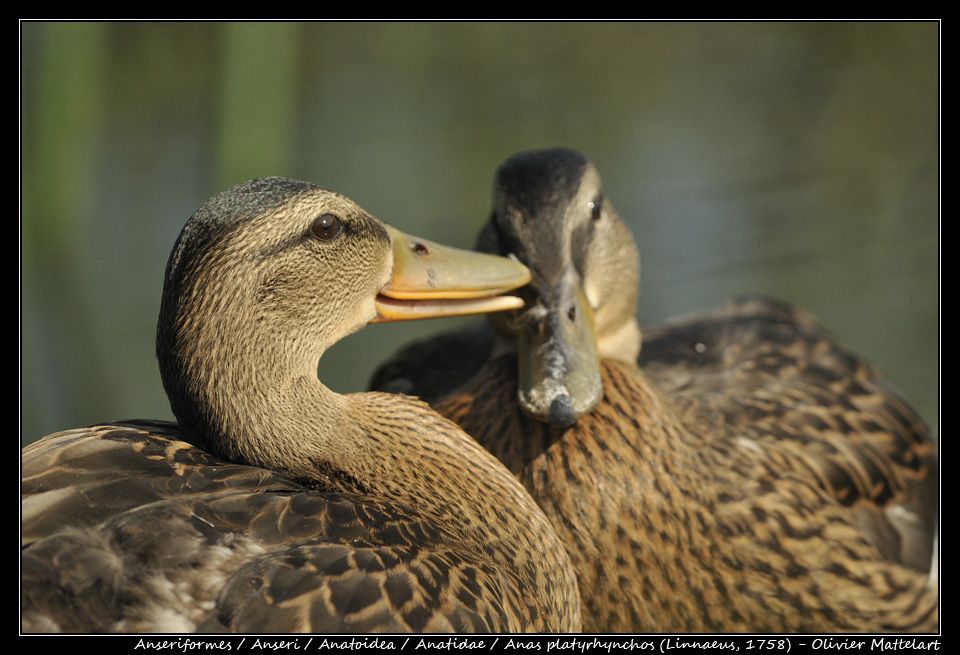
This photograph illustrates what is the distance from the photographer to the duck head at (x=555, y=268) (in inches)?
106

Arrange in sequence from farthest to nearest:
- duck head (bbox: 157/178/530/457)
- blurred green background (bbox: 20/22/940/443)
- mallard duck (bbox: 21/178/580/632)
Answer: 1. blurred green background (bbox: 20/22/940/443)
2. duck head (bbox: 157/178/530/457)
3. mallard duck (bbox: 21/178/580/632)

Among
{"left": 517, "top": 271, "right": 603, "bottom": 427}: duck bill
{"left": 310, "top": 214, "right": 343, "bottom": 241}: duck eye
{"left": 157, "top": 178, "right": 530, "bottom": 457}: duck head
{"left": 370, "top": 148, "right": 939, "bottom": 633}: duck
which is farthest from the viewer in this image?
{"left": 370, "top": 148, "right": 939, "bottom": 633}: duck

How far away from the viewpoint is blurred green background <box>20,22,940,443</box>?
547cm

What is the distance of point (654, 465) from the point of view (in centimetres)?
282

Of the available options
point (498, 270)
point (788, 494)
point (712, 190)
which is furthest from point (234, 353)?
point (712, 190)

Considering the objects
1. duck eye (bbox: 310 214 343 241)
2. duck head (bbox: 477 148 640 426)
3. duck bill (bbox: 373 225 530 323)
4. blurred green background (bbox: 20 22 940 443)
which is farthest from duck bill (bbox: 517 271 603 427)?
blurred green background (bbox: 20 22 940 443)

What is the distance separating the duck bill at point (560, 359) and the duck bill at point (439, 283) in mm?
176

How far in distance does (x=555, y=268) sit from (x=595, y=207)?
344 mm

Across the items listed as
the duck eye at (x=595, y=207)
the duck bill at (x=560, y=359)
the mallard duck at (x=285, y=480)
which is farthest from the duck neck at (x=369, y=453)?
the duck eye at (x=595, y=207)

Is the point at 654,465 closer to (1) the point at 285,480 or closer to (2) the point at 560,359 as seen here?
(2) the point at 560,359

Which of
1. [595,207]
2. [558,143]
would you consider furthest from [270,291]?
[558,143]

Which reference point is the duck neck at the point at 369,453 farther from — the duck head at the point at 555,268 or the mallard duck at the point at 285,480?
the duck head at the point at 555,268

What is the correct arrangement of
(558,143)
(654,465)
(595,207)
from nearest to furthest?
1. (654,465)
2. (595,207)
3. (558,143)

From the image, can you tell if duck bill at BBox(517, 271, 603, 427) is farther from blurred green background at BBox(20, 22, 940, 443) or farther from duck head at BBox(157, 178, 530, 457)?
blurred green background at BBox(20, 22, 940, 443)
